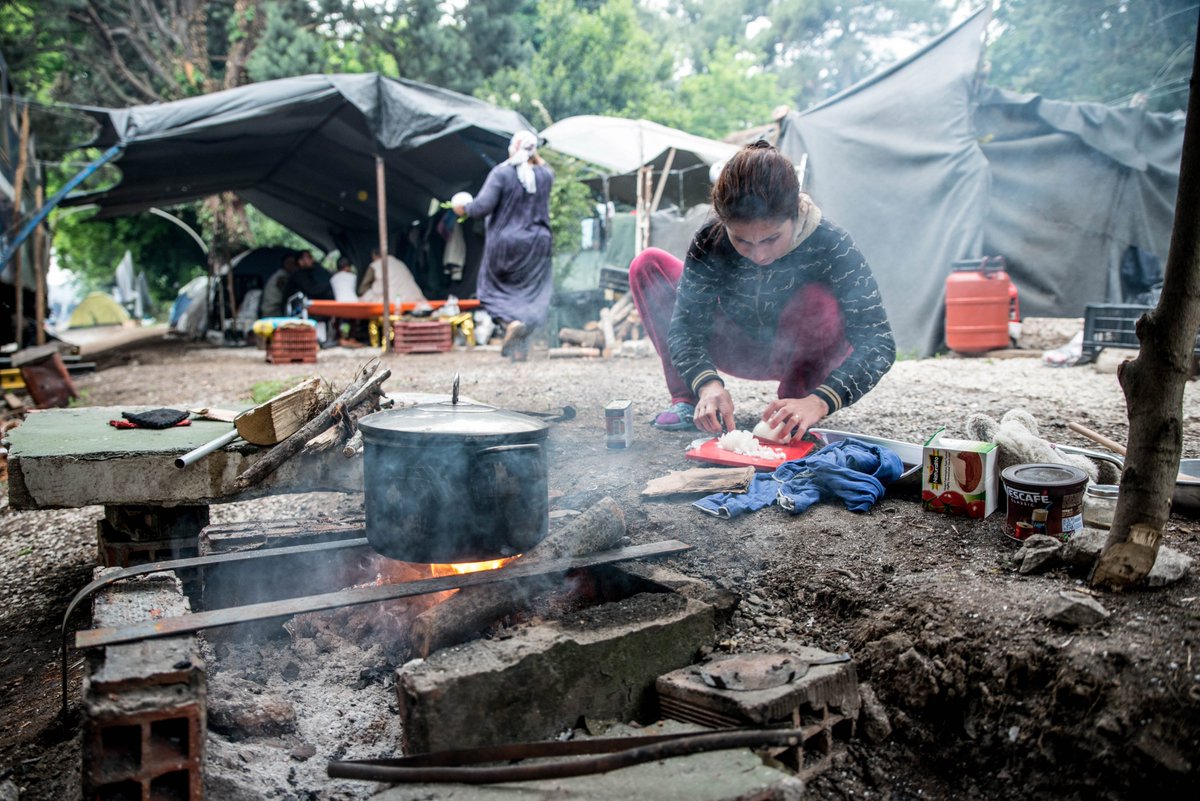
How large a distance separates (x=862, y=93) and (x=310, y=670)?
8598 mm

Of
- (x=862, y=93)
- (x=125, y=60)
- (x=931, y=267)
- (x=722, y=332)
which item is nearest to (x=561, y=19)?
(x=125, y=60)

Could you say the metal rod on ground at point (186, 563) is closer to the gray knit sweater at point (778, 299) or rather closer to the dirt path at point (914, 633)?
the dirt path at point (914, 633)

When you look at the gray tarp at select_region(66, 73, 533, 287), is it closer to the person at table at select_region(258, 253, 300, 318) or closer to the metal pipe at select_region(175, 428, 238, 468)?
the person at table at select_region(258, 253, 300, 318)

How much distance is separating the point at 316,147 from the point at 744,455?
30.7 feet

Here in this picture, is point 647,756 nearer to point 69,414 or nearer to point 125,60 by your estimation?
point 69,414

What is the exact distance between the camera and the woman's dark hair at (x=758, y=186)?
272 cm

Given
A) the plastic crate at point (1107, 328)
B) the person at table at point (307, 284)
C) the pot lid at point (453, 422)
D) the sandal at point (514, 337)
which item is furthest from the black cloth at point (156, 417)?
the person at table at point (307, 284)

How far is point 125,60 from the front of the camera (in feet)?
57.1

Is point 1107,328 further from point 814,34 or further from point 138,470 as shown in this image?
point 814,34

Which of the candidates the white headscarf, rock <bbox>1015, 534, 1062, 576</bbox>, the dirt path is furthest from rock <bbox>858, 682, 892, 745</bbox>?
the white headscarf

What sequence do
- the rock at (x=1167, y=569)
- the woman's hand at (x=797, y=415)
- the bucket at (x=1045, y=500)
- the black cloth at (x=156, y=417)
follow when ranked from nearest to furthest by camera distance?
the rock at (x=1167, y=569)
the bucket at (x=1045, y=500)
the black cloth at (x=156, y=417)
the woman's hand at (x=797, y=415)

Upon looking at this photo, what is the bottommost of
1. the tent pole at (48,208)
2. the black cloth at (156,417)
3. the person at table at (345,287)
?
the black cloth at (156,417)

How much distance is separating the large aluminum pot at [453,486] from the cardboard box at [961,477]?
1343 mm

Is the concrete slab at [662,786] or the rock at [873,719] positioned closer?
the concrete slab at [662,786]
